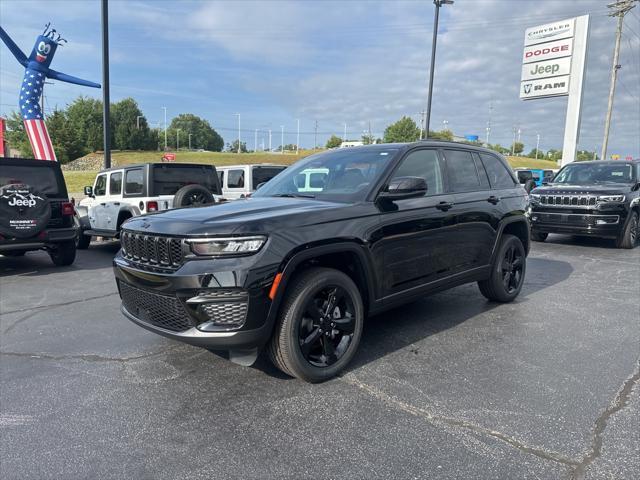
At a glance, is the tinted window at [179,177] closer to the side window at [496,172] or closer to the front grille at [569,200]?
the side window at [496,172]

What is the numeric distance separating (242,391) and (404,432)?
1193 mm

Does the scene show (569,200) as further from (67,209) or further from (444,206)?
(67,209)

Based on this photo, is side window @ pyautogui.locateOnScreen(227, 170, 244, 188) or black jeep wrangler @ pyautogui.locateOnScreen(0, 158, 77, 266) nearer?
black jeep wrangler @ pyautogui.locateOnScreen(0, 158, 77, 266)


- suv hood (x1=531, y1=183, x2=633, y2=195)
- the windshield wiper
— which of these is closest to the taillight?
the windshield wiper

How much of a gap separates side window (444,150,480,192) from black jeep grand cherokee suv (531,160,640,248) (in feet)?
19.5

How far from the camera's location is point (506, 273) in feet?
18.0

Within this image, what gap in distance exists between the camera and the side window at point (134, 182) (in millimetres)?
8742

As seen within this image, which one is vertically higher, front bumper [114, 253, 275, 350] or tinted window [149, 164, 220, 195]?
tinted window [149, 164, 220, 195]

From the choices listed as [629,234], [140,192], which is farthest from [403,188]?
[629,234]

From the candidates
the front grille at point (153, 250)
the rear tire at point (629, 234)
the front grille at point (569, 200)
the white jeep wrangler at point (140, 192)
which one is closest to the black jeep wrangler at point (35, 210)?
the white jeep wrangler at point (140, 192)

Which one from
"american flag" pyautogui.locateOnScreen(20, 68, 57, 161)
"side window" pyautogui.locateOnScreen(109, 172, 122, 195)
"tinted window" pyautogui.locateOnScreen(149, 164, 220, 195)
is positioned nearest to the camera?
"tinted window" pyautogui.locateOnScreen(149, 164, 220, 195)

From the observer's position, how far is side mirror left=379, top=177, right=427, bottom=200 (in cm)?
369

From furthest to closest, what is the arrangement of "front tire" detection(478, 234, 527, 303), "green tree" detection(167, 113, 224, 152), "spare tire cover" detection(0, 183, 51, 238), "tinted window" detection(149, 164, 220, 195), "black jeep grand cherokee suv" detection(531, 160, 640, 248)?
"green tree" detection(167, 113, 224, 152), "black jeep grand cherokee suv" detection(531, 160, 640, 248), "tinted window" detection(149, 164, 220, 195), "spare tire cover" detection(0, 183, 51, 238), "front tire" detection(478, 234, 527, 303)

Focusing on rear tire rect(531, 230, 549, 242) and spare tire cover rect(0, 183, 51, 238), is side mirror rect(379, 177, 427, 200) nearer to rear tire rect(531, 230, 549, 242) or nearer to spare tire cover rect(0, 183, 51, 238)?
spare tire cover rect(0, 183, 51, 238)
